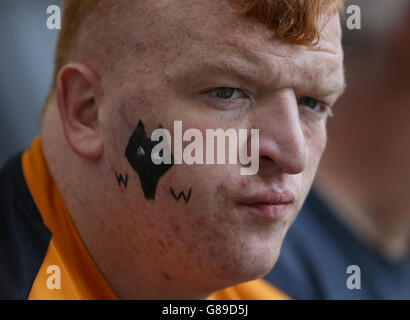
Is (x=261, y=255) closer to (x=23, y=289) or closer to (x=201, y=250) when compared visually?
(x=201, y=250)

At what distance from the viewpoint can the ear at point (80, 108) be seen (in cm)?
197

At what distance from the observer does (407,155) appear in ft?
15.6

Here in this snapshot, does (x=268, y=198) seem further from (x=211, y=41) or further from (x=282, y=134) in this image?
(x=211, y=41)

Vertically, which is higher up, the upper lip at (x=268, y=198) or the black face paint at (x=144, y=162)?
the black face paint at (x=144, y=162)

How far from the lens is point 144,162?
75.1 inches

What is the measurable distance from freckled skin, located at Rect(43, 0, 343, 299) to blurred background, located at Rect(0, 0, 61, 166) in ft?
9.78

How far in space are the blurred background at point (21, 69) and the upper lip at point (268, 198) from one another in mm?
3191

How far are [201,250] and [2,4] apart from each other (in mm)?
3700

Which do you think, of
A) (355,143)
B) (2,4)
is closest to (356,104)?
(355,143)

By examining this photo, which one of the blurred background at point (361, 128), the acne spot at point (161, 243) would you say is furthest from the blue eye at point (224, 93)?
the blurred background at point (361, 128)

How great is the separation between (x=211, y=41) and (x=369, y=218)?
3.07m

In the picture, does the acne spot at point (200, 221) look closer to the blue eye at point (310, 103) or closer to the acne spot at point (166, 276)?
the acne spot at point (166, 276)

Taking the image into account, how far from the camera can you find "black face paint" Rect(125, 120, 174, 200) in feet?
6.21

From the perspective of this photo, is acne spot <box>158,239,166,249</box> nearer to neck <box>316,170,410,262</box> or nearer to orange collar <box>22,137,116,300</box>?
orange collar <box>22,137,116,300</box>
